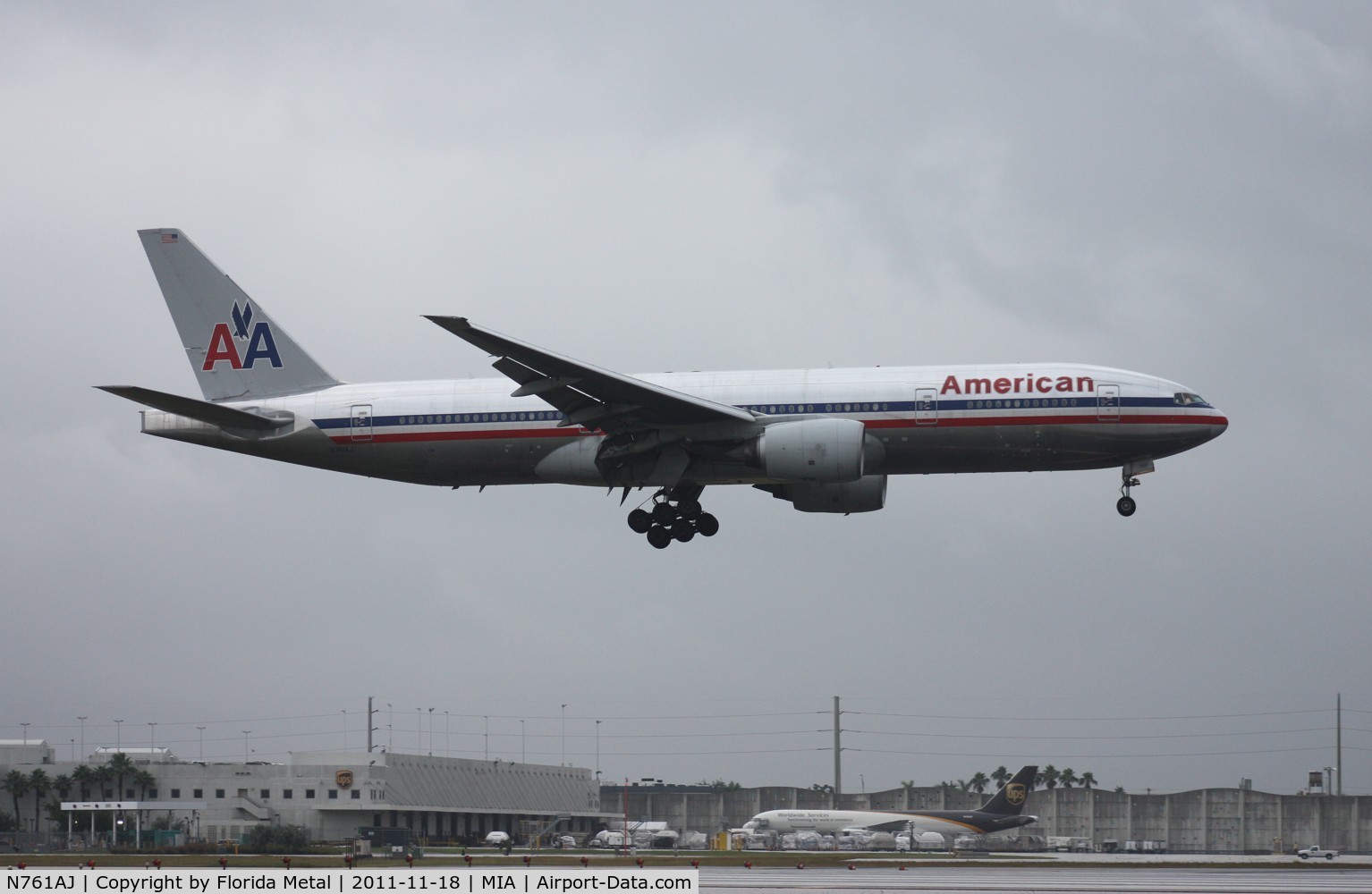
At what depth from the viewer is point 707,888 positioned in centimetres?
3538

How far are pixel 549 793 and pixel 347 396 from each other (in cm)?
6355

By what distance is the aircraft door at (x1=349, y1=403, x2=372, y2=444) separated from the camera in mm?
46906

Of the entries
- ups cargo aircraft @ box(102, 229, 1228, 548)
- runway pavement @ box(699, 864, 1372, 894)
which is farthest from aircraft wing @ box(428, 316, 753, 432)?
runway pavement @ box(699, 864, 1372, 894)

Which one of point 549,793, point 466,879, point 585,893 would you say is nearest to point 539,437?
point 466,879

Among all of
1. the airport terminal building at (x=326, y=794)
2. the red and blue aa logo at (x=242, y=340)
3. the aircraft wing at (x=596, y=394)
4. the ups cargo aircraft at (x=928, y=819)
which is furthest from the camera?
the ups cargo aircraft at (x=928, y=819)

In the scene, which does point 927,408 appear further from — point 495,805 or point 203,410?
point 495,805

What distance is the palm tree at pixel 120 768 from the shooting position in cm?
9381

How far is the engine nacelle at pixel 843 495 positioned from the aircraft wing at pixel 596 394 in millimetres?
4408

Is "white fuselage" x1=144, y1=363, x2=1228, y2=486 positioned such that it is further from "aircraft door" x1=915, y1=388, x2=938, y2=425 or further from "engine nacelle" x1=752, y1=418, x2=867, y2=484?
"engine nacelle" x1=752, y1=418, x2=867, y2=484

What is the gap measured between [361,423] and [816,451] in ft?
48.1

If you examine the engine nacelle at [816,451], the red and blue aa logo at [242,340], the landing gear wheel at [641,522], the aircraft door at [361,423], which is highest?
the red and blue aa logo at [242,340]

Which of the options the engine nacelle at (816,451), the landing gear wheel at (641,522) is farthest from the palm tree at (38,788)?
the engine nacelle at (816,451)

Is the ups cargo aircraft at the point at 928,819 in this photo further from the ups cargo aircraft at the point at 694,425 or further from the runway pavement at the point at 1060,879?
the ups cargo aircraft at the point at 694,425

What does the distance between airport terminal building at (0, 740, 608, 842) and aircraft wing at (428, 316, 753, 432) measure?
41445 mm
